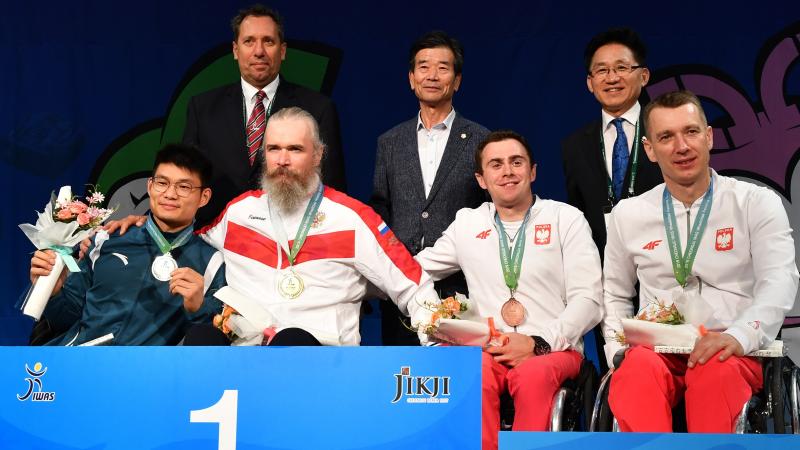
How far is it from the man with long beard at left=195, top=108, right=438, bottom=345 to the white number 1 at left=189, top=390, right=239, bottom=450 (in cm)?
108

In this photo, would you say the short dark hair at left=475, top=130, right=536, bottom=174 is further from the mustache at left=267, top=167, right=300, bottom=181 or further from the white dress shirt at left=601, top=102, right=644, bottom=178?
the mustache at left=267, top=167, right=300, bottom=181

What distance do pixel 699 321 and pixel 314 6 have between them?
10.5 feet

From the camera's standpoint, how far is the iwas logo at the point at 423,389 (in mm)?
2869

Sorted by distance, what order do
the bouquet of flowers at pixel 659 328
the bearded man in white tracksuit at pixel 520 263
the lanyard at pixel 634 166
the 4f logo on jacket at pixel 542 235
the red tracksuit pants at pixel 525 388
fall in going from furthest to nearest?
1. the lanyard at pixel 634 166
2. the 4f logo on jacket at pixel 542 235
3. the bearded man in white tracksuit at pixel 520 263
4. the red tracksuit pants at pixel 525 388
5. the bouquet of flowers at pixel 659 328

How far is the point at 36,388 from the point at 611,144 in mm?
2661

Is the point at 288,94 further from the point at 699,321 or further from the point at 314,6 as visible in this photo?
the point at 699,321

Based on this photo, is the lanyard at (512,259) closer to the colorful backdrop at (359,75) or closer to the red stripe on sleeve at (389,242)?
the red stripe on sleeve at (389,242)

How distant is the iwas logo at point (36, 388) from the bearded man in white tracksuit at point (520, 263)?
1.52 metres

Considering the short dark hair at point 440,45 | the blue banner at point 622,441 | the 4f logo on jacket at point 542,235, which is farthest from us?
the short dark hair at point 440,45

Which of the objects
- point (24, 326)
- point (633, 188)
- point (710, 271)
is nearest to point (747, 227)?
point (710, 271)

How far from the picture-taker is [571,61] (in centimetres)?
560

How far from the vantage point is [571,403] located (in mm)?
3600

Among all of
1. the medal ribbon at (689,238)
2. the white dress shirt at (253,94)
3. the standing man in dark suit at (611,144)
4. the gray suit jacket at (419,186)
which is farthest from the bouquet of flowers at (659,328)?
the white dress shirt at (253,94)

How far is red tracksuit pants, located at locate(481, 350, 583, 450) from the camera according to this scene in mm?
3566
